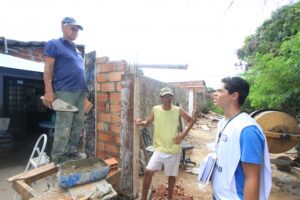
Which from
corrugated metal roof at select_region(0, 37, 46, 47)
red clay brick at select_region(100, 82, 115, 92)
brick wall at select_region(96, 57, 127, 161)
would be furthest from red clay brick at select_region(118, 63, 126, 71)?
corrugated metal roof at select_region(0, 37, 46, 47)

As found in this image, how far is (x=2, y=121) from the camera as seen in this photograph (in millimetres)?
6582

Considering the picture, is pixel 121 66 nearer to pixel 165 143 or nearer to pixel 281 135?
pixel 165 143

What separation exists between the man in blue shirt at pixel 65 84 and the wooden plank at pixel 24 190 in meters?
0.41

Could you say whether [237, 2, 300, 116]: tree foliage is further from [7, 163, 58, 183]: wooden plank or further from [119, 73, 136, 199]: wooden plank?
[7, 163, 58, 183]: wooden plank

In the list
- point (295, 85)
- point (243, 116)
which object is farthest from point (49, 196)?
point (295, 85)

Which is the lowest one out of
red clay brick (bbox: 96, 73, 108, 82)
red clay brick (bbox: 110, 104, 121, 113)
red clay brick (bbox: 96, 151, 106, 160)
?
red clay brick (bbox: 96, 151, 106, 160)

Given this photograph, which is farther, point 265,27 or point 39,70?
point 265,27

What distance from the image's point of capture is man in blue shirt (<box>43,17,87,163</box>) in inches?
105

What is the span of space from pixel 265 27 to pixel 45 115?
1120 cm

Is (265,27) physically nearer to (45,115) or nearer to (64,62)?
(45,115)

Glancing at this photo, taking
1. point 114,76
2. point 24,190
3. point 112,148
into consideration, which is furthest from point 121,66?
point 24,190

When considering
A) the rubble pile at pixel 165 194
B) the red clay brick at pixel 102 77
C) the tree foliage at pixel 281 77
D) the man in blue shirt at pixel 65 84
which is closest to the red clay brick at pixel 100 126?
the red clay brick at pixel 102 77

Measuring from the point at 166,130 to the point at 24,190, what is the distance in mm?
1947

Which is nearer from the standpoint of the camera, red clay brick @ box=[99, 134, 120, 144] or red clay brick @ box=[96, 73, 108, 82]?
red clay brick @ box=[99, 134, 120, 144]
